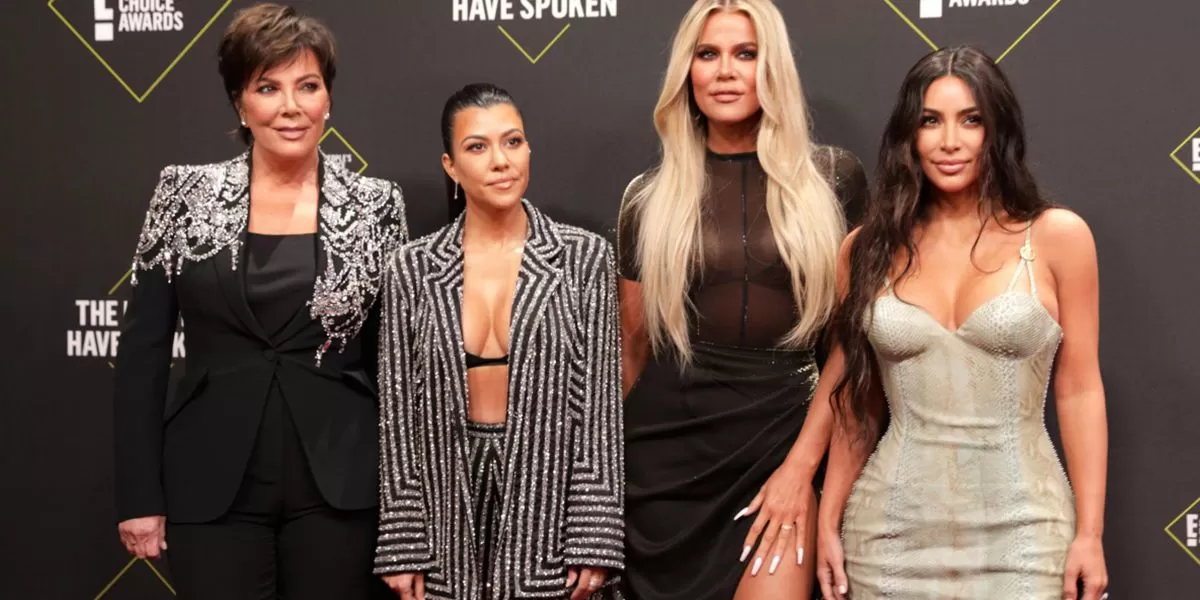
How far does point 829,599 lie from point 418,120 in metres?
1.81

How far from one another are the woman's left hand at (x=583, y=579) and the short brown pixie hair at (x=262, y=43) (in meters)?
1.31

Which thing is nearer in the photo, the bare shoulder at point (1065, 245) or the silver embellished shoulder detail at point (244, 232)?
the bare shoulder at point (1065, 245)

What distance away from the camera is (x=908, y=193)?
9.04ft

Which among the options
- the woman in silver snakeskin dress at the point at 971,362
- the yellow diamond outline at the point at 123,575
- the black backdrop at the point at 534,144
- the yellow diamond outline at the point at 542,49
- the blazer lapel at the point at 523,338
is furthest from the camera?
the yellow diamond outline at the point at 123,575

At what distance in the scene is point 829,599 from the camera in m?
2.84

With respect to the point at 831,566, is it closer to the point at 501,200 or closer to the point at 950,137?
the point at 950,137

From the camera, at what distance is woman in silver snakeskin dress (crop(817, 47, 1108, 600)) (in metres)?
2.58

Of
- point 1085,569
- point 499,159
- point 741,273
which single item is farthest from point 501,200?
point 1085,569

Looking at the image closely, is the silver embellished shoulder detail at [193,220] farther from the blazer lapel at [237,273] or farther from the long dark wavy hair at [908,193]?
the long dark wavy hair at [908,193]

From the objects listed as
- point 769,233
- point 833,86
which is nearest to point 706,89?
point 769,233

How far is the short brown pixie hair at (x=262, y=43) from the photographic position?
289cm

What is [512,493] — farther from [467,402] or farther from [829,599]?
[829,599]

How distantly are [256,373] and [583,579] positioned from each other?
2.85 feet

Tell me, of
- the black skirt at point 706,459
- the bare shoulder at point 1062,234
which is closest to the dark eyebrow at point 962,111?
the bare shoulder at point 1062,234
